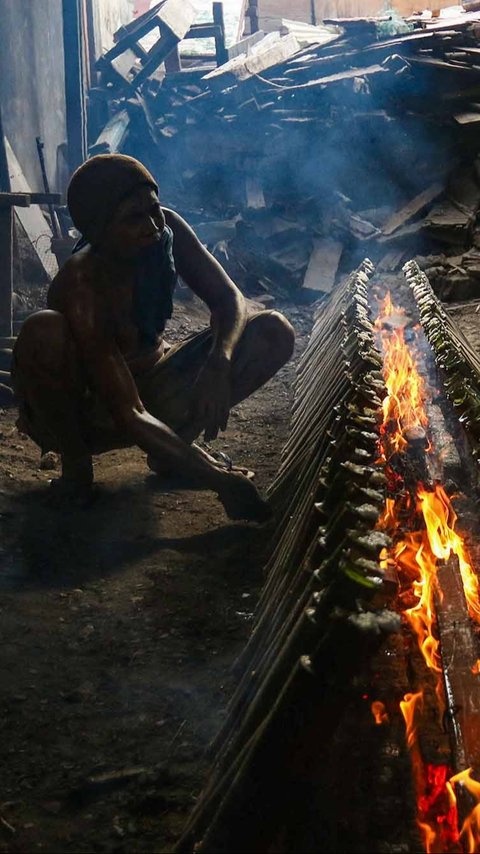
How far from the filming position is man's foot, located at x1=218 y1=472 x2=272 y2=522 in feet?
13.1

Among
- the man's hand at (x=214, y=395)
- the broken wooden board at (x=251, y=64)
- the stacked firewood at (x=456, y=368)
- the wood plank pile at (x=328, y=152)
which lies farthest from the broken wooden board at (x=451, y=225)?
the man's hand at (x=214, y=395)

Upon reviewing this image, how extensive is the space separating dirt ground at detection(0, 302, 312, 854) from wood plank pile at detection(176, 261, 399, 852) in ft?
0.99

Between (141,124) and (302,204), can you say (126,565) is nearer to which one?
(302,204)

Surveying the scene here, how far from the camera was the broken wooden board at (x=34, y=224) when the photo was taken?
832 cm

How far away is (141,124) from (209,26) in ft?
9.22

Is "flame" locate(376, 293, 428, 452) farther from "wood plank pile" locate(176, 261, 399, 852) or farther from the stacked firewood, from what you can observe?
"wood plank pile" locate(176, 261, 399, 852)

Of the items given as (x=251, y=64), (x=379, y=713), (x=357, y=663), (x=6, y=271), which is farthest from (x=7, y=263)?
(x=251, y=64)

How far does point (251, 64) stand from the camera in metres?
12.1

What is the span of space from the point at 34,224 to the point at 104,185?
4.98 meters

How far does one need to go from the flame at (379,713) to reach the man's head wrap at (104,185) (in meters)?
2.29

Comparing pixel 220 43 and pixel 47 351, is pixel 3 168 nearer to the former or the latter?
pixel 47 351

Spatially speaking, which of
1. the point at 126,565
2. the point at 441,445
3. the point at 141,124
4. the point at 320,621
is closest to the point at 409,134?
→ the point at 141,124

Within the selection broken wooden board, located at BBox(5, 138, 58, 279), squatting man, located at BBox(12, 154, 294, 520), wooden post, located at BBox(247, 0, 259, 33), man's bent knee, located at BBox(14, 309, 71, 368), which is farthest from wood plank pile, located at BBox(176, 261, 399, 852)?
wooden post, located at BBox(247, 0, 259, 33)

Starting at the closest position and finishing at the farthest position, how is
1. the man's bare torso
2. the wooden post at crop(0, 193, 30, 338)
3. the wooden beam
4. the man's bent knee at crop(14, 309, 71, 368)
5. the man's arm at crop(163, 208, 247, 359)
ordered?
the man's bare torso < the man's bent knee at crop(14, 309, 71, 368) < the man's arm at crop(163, 208, 247, 359) < the wooden beam < the wooden post at crop(0, 193, 30, 338)
